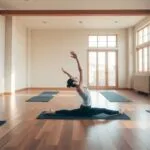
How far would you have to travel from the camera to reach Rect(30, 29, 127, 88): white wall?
1291cm

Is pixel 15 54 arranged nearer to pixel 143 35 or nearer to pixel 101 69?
pixel 101 69

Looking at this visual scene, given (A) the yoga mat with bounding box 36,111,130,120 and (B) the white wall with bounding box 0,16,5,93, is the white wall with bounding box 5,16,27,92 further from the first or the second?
(A) the yoga mat with bounding box 36,111,130,120

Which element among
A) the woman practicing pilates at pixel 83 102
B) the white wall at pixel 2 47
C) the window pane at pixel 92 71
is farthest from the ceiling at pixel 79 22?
the woman practicing pilates at pixel 83 102

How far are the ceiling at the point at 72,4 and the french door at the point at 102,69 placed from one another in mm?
4851

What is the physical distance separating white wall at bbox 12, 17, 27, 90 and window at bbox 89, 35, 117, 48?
11.5 feet

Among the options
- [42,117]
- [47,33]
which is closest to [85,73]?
[47,33]

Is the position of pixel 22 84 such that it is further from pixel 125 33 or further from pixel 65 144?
pixel 65 144

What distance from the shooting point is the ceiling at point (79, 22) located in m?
10.5

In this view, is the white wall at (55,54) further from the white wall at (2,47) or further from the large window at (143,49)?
the white wall at (2,47)

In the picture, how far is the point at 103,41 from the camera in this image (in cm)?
1298

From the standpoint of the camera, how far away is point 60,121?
3990 millimetres

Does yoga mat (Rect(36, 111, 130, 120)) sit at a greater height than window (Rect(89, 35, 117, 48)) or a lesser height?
lesser

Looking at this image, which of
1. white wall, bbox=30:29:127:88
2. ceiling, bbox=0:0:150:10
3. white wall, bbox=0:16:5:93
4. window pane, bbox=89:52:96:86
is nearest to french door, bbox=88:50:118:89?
window pane, bbox=89:52:96:86

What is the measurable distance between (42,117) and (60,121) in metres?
0.46
